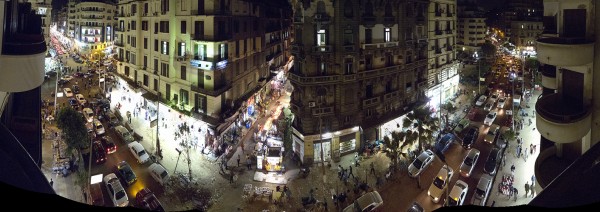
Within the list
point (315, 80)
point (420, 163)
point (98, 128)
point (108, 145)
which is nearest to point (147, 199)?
point (108, 145)

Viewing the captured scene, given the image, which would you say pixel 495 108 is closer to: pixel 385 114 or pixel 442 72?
pixel 442 72

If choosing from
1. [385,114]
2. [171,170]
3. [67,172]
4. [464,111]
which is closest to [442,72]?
[464,111]

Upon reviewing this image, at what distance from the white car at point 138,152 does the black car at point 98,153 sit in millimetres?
660

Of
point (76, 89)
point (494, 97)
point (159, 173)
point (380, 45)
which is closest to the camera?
point (159, 173)

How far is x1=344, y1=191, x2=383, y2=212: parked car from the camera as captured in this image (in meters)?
Answer: 8.23

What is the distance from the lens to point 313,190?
9219mm

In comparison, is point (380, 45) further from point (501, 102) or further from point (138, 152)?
point (501, 102)

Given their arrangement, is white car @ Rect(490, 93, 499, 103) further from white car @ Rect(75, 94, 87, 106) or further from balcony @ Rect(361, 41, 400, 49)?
white car @ Rect(75, 94, 87, 106)

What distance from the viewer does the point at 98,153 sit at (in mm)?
9070

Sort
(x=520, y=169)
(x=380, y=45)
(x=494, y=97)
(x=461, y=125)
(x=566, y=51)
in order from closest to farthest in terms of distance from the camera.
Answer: (x=566, y=51), (x=520, y=169), (x=380, y=45), (x=461, y=125), (x=494, y=97)

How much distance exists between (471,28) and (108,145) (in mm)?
25264

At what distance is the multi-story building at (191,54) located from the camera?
33.6 feet

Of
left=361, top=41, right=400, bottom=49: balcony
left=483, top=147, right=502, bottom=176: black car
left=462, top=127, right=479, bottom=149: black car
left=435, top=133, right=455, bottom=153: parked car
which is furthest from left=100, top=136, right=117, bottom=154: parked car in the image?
left=462, top=127, right=479, bottom=149: black car

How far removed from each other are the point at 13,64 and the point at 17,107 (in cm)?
234
